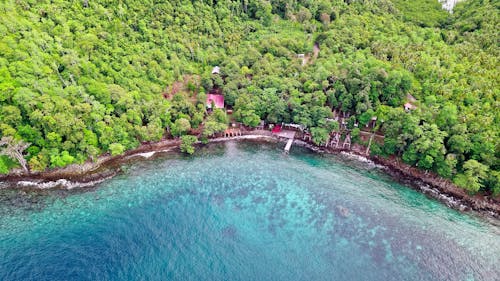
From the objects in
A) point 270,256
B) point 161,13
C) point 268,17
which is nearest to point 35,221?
point 270,256

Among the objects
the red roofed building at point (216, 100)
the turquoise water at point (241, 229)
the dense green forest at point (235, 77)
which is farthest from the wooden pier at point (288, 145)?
the red roofed building at point (216, 100)

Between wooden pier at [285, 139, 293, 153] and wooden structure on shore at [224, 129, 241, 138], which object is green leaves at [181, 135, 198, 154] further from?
wooden pier at [285, 139, 293, 153]

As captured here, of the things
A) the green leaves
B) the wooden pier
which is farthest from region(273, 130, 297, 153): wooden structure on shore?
the green leaves

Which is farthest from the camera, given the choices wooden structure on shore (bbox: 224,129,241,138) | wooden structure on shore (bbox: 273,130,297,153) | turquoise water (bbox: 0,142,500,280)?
wooden structure on shore (bbox: 224,129,241,138)

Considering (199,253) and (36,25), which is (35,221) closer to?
(199,253)

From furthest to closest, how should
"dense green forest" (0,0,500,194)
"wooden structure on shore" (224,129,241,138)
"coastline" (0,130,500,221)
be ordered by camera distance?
1. "wooden structure on shore" (224,129,241,138)
2. "dense green forest" (0,0,500,194)
3. "coastline" (0,130,500,221)
